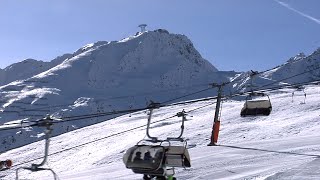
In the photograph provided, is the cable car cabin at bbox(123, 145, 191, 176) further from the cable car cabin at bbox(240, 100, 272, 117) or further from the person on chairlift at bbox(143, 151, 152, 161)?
the cable car cabin at bbox(240, 100, 272, 117)

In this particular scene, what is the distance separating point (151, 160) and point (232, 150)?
38.6 feet

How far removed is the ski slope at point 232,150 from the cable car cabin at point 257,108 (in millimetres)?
1578

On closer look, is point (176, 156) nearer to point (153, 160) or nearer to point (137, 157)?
point (153, 160)

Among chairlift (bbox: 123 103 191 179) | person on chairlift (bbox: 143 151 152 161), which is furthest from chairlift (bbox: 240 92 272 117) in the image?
person on chairlift (bbox: 143 151 152 161)

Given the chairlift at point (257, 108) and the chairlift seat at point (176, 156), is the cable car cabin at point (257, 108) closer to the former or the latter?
the chairlift at point (257, 108)

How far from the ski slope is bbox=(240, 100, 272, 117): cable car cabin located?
1.58 metres

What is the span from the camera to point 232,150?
77.2 ft

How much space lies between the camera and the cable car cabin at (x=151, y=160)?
484 inches

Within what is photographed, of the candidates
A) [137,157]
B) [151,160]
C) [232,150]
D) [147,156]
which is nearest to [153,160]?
[151,160]

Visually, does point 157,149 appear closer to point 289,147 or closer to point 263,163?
point 263,163

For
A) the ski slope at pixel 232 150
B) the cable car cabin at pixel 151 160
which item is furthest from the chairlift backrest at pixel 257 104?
the cable car cabin at pixel 151 160

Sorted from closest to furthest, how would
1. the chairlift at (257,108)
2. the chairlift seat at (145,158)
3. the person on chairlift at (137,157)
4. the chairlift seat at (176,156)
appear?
the chairlift seat at (145,158), the person on chairlift at (137,157), the chairlift seat at (176,156), the chairlift at (257,108)

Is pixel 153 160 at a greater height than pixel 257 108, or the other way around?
pixel 257 108

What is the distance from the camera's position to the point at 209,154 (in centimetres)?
2297
